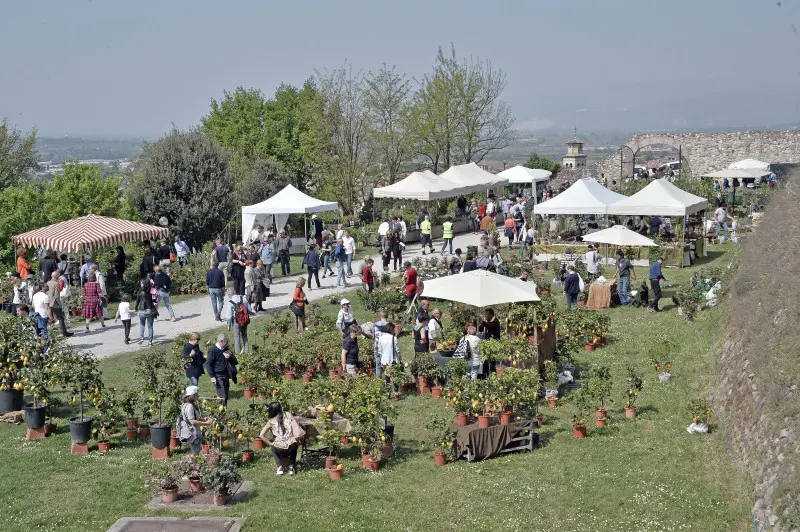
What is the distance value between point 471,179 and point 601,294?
1560 cm

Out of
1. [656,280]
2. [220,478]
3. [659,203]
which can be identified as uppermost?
[659,203]

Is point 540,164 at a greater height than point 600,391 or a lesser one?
greater

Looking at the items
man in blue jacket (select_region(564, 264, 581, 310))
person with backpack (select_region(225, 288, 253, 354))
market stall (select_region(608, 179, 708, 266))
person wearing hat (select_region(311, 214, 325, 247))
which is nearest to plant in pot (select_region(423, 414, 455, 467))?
person with backpack (select_region(225, 288, 253, 354))

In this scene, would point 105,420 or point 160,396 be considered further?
A: point 105,420

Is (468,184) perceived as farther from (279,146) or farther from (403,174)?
(279,146)

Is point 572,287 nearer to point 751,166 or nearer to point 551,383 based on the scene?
point 551,383

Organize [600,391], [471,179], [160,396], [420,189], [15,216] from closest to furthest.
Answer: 1. [160,396]
2. [600,391]
3. [15,216]
4. [420,189]
5. [471,179]

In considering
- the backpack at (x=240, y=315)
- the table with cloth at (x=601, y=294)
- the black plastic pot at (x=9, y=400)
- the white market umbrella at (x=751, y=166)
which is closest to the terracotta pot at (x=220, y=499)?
the black plastic pot at (x=9, y=400)

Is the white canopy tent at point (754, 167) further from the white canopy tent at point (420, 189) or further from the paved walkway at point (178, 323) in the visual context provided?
the paved walkway at point (178, 323)

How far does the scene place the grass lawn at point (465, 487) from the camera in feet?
32.3

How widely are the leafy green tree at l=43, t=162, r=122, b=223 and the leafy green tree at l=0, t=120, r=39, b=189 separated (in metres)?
7.41

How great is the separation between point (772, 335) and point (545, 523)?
4443 millimetres

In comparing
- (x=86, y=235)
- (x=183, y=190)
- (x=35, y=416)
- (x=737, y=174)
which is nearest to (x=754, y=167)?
(x=737, y=174)

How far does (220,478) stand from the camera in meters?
10.3
